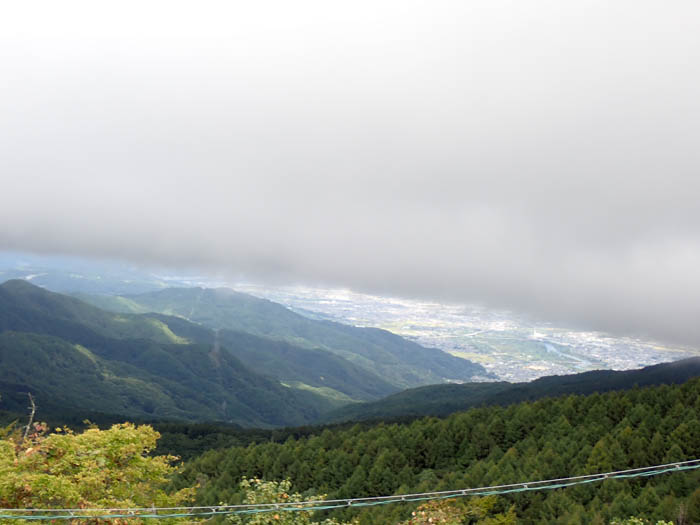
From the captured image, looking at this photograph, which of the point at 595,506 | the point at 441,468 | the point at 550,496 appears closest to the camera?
the point at 595,506

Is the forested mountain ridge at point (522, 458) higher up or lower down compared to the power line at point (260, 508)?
lower down

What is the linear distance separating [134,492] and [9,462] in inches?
433

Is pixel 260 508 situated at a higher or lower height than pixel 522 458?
higher

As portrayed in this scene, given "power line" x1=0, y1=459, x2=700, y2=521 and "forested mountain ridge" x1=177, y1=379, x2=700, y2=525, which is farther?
"forested mountain ridge" x1=177, y1=379, x2=700, y2=525

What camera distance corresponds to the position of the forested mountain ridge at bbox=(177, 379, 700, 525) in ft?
218

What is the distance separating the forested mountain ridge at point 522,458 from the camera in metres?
66.4

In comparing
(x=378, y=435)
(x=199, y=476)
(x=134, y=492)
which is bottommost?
(x=199, y=476)

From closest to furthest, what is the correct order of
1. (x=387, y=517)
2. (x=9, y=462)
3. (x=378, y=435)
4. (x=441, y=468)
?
(x=9, y=462) → (x=387, y=517) → (x=441, y=468) → (x=378, y=435)

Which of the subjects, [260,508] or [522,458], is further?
[522,458]

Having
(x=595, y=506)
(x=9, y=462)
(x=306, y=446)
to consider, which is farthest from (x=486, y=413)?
(x=9, y=462)

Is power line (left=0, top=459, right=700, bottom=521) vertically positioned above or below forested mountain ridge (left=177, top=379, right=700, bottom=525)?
above

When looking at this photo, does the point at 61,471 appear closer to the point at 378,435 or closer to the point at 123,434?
the point at 123,434

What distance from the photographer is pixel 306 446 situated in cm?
15162

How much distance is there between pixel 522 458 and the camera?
102312mm
